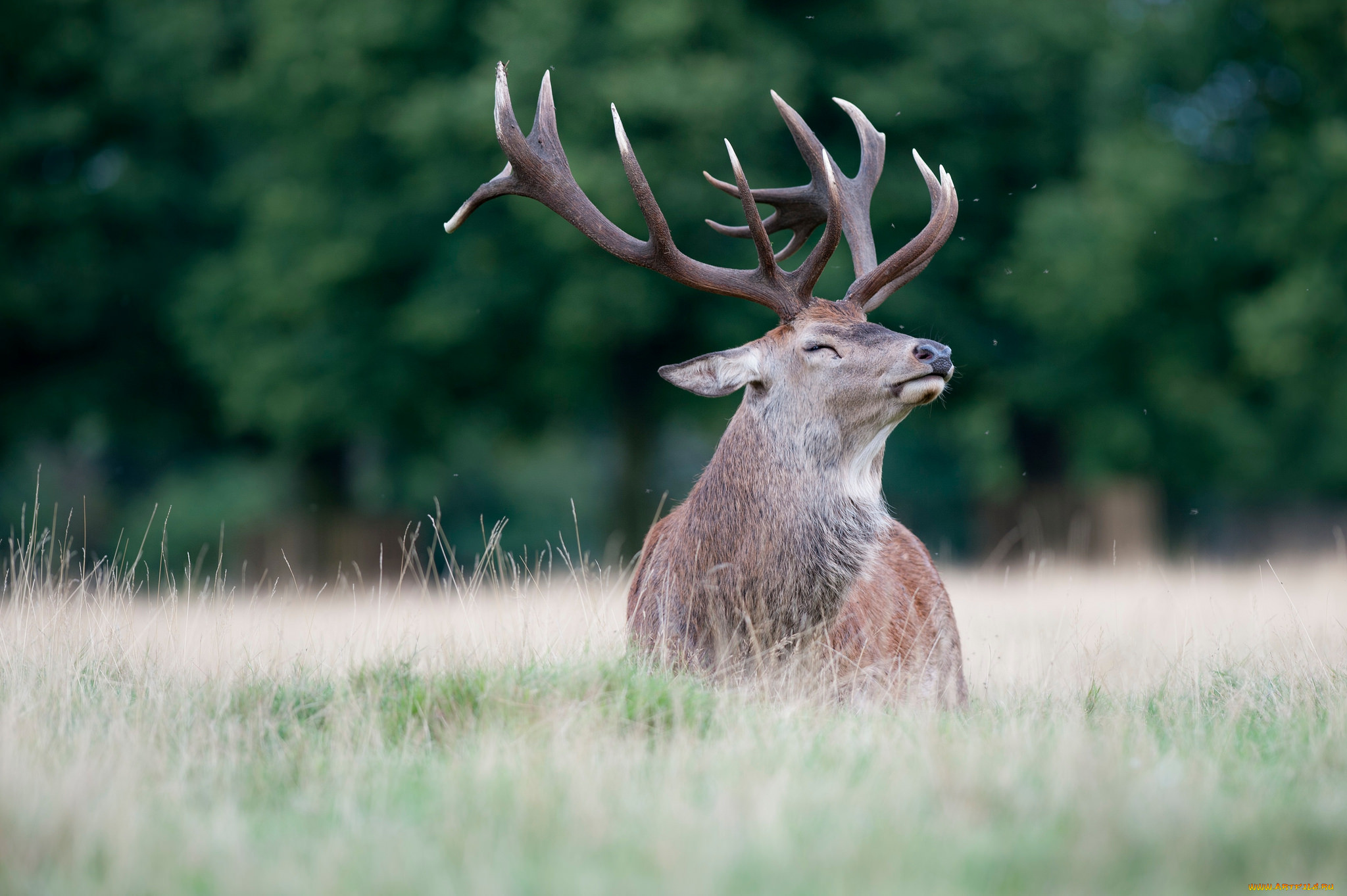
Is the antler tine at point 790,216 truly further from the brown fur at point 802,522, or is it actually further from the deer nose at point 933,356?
the deer nose at point 933,356

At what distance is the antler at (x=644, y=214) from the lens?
16.1ft

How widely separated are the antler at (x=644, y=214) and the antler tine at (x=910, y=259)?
8.7 inches

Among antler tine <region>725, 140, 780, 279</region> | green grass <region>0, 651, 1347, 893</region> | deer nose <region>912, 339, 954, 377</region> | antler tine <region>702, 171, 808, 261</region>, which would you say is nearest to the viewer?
green grass <region>0, 651, 1347, 893</region>

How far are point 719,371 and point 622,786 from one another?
2215mm

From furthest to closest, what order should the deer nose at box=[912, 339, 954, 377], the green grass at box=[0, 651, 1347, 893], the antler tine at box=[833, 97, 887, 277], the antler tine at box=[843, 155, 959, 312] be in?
the antler tine at box=[833, 97, 887, 277]
the antler tine at box=[843, 155, 959, 312]
the deer nose at box=[912, 339, 954, 377]
the green grass at box=[0, 651, 1347, 893]

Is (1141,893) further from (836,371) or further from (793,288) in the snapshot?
(793,288)

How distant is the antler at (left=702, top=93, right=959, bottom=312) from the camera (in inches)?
204

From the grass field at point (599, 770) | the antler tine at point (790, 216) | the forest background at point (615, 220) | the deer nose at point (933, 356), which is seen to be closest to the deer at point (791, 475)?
the deer nose at point (933, 356)

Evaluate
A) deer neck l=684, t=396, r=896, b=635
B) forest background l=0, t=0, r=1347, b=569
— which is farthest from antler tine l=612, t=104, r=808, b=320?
forest background l=0, t=0, r=1347, b=569

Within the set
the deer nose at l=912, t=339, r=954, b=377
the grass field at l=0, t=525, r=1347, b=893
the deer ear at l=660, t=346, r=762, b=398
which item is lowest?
the grass field at l=0, t=525, r=1347, b=893

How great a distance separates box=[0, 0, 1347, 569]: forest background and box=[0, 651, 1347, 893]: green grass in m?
7.78

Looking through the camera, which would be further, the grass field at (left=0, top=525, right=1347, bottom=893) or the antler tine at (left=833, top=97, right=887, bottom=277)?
the antler tine at (left=833, top=97, right=887, bottom=277)

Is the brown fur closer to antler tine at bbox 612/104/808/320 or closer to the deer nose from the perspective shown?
the deer nose

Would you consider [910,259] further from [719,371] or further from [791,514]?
[791,514]
